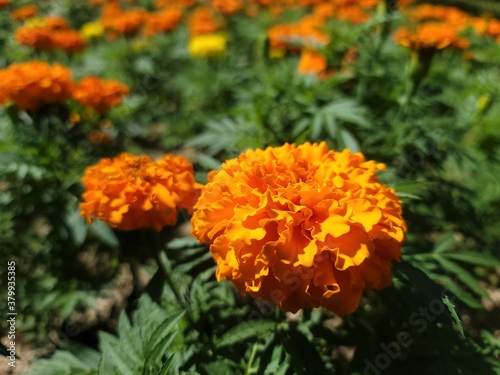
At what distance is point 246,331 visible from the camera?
3.36 ft

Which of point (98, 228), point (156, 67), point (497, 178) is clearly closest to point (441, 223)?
point (497, 178)

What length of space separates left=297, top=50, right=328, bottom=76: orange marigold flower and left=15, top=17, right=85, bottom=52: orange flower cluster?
6.25 feet

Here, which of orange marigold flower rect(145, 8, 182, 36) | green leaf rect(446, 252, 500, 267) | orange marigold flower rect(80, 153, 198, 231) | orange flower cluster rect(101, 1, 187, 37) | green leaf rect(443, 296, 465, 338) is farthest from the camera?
orange marigold flower rect(145, 8, 182, 36)

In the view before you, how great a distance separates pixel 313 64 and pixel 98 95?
3.90 feet

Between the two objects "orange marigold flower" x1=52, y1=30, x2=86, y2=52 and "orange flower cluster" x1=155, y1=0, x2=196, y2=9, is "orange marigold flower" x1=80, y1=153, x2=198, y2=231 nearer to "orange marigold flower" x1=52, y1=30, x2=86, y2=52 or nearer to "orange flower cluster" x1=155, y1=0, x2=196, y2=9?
"orange marigold flower" x1=52, y1=30, x2=86, y2=52

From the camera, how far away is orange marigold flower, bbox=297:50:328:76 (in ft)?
7.09

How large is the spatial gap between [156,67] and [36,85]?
209cm

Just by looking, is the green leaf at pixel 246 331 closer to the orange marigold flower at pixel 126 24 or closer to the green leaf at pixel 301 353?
the green leaf at pixel 301 353

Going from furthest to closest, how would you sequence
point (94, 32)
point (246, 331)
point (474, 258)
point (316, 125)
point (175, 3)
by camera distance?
point (175, 3), point (94, 32), point (316, 125), point (474, 258), point (246, 331)

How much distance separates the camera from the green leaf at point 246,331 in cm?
99

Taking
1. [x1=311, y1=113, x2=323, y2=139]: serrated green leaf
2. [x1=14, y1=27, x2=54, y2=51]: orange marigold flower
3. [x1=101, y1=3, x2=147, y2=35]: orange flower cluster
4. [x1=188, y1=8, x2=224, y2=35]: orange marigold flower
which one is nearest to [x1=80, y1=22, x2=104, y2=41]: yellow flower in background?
[x1=101, y1=3, x2=147, y2=35]: orange flower cluster

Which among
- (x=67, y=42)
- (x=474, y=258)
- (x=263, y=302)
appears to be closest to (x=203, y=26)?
(x=67, y=42)

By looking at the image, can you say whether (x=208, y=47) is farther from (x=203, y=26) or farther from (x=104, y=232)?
(x=104, y=232)

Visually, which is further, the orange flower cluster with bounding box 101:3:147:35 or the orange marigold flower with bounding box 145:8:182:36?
the orange marigold flower with bounding box 145:8:182:36
